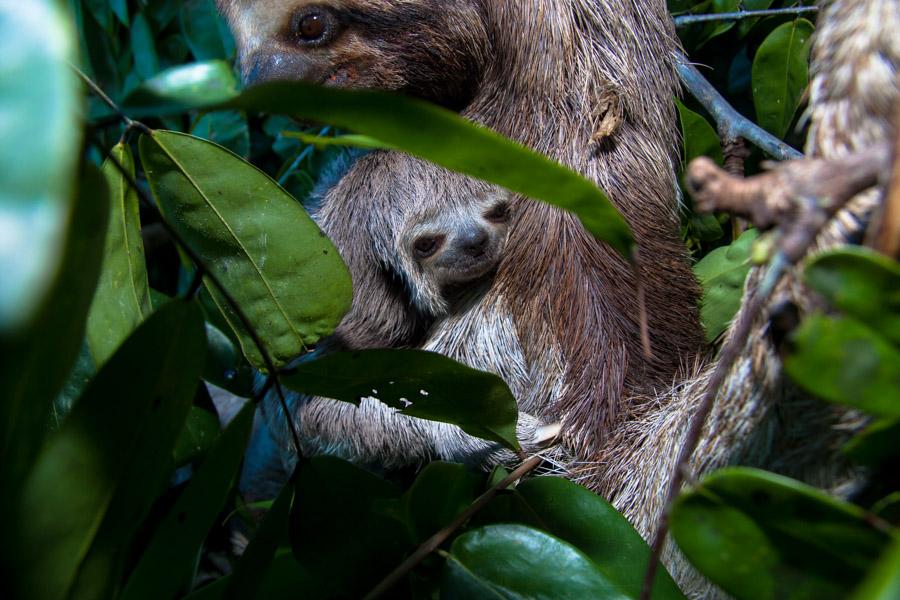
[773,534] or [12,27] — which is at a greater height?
[12,27]

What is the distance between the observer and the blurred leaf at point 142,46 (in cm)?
270

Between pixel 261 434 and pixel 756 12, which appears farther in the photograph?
pixel 261 434

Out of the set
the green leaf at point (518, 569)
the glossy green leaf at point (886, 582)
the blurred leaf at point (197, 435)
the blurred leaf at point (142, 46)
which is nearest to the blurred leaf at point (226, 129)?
the blurred leaf at point (142, 46)

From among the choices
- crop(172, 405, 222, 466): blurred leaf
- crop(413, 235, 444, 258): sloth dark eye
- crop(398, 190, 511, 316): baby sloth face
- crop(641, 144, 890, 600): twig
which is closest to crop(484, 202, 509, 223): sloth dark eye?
crop(398, 190, 511, 316): baby sloth face

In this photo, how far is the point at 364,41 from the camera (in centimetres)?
159

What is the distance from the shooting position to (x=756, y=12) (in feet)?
5.70

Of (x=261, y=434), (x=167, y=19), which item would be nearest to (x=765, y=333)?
(x=261, y=434)

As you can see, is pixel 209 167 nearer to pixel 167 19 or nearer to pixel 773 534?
pixel 773 534

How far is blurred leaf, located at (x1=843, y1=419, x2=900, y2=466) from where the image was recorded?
1.94 ft

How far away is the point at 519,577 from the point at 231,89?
0.64 metres

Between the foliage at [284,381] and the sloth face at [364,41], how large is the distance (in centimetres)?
60

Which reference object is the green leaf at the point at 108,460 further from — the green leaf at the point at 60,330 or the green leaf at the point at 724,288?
the green leaf at the point at 724,288

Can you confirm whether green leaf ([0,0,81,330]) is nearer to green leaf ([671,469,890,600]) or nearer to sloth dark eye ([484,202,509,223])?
green leaf ([671,469,890,600])

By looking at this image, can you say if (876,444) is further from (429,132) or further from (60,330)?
(60,330)
